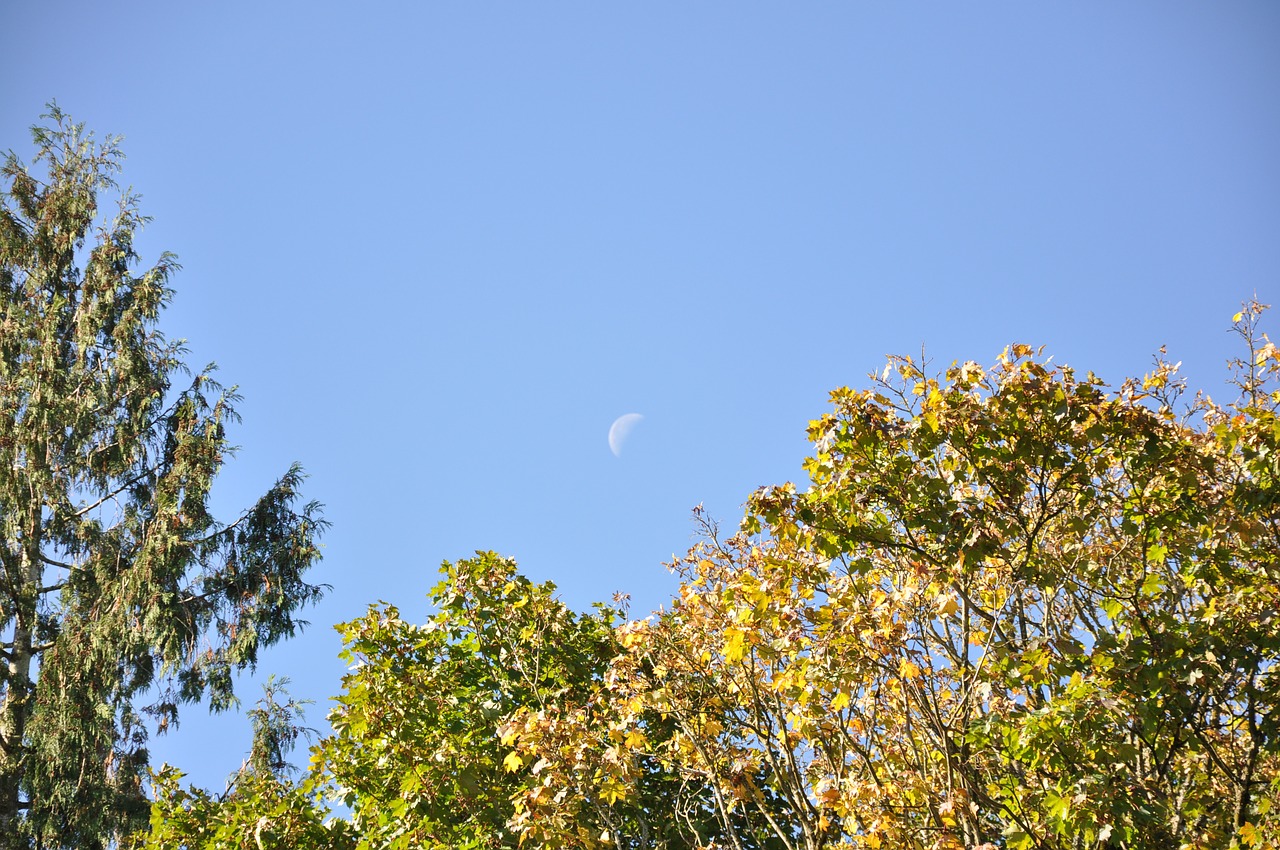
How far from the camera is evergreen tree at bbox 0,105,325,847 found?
11.9 m

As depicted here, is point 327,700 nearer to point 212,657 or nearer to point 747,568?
point 747,568

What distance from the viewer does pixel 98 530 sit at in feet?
44.3

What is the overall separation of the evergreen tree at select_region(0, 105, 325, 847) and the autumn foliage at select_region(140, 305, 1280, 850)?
764 cm

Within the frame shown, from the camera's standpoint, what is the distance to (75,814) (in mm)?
11680

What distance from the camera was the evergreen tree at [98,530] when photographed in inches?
468

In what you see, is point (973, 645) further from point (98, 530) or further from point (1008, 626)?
point (98, 530)

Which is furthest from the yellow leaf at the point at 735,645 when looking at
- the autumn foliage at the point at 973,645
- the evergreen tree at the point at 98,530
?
the evergreen tree at the point at 98,530

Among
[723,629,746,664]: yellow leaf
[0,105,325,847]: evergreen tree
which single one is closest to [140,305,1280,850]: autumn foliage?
[723,629,746,664]: yellow leaf

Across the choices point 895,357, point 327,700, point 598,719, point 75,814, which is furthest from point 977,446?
point 75,814

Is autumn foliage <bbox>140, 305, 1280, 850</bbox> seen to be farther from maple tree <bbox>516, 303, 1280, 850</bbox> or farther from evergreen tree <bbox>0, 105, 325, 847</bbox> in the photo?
evergreen tree <bbox>0, 105, 325, 847</bbox>

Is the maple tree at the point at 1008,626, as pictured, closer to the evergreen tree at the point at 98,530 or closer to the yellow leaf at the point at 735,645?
the yellow leaf at the point at 735,645

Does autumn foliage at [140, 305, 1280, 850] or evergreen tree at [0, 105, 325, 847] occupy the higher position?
evergreen tree at [0, 105, 325, 847]

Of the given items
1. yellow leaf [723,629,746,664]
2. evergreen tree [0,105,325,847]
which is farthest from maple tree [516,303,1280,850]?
evergreen tree [0,105,325,847]

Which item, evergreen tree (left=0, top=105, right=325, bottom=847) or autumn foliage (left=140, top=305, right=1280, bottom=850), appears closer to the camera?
autumn foliage (left=140, top=305, right=1280, bottom=850)
